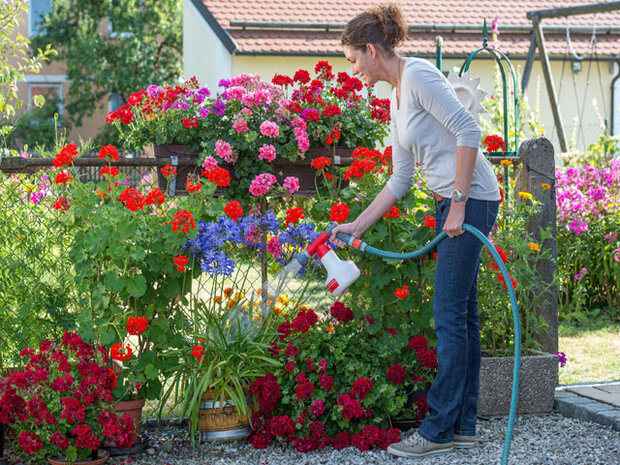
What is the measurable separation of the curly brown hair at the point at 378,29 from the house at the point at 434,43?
905 centimetres

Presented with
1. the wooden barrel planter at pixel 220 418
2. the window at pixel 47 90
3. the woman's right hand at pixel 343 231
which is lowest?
the wooden barrel planter at pixel 220 418

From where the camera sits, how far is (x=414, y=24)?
42.2ft

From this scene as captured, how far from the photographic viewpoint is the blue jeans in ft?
9.58

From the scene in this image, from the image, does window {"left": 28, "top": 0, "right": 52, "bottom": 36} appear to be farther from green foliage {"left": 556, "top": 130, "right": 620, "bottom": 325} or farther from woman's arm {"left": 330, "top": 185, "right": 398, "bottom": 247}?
woman's arm {"left": 330, "top": 185, "right": 398, "bottom": 247}

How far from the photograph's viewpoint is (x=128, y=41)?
20.7 meters

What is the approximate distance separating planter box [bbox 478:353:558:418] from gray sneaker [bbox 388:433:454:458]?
2.02ft

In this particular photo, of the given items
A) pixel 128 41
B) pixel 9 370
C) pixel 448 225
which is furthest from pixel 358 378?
pixel 128 41

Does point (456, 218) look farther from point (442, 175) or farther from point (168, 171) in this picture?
point (168, 171)

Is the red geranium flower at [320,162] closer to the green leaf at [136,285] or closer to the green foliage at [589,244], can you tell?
the green leaf at [136,285]

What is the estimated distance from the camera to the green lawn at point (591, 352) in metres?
4.59

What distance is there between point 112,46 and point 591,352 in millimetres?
17611

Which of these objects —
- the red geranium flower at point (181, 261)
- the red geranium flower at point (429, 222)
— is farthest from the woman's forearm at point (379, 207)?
the red geranium flower at point (181, 261)

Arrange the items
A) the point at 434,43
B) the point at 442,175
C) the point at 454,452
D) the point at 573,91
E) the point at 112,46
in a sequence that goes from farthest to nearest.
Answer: the point at 112,46, the point at 573,91, the point at 434,43, the point at 454,452, the point at 442,175

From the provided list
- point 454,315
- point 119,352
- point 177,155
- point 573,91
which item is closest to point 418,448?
point 454,315
